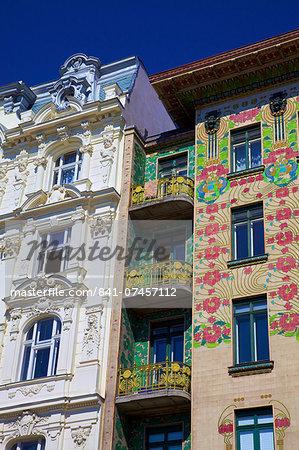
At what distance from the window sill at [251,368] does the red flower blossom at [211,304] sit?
218 centimetres

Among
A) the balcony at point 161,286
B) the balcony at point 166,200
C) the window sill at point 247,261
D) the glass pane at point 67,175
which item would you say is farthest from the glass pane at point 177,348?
the glass pane at point 67,175

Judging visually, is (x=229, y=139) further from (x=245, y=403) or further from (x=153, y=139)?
(x=245, y=403)

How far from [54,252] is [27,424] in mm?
6803

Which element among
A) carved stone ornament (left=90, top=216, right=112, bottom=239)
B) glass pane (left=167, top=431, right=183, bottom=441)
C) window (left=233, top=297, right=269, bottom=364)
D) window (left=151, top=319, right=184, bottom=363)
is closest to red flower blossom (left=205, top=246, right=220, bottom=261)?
window (left=233, top=297, right=269, bottom=364)

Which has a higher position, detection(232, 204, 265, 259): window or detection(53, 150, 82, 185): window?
detection(53, 150, 82, 185): window

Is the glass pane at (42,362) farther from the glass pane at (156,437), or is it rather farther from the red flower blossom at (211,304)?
the red flower blossom at (211,304)

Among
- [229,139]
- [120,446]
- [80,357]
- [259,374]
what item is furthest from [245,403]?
[229,139]

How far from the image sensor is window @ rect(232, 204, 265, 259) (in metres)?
23.8

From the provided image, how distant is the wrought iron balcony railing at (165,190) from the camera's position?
2648 centimetres

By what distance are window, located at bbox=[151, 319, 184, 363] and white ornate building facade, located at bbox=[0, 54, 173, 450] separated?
5.99 ft

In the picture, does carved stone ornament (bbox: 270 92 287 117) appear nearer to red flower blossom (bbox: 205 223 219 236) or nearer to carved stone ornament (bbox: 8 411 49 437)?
red flower blossom (bbox: 205 223 219 236)

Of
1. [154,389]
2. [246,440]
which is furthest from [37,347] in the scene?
[246,440]

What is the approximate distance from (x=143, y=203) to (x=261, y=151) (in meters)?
4.71

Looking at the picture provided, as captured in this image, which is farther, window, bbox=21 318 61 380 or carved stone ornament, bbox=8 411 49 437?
window, bbox=21 318 61 380
